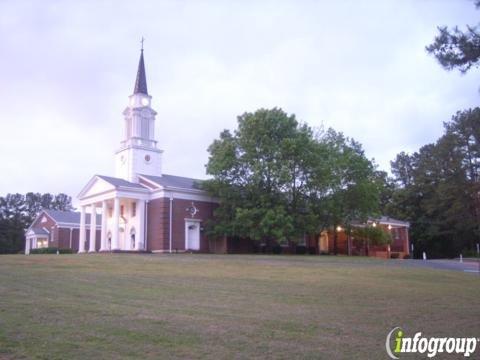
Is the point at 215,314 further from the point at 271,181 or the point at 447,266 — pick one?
the point at 271,181

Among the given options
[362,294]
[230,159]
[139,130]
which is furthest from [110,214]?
[362,294]

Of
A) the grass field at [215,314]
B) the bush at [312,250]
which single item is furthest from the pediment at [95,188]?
the grass field at [215,314]

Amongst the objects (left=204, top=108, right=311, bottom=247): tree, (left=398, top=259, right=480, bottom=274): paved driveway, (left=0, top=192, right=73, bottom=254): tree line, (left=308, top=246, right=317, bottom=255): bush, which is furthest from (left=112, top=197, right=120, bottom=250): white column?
(left=0, top=192, right=73, bottom=254): tree line

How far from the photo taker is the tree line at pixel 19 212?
81.4m

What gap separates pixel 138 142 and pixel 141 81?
19.9 feet

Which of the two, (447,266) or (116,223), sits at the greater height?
(116,223)

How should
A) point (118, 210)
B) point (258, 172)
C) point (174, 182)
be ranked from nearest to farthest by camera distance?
point (258, 172) → point (118, 210) → point (174, 182)

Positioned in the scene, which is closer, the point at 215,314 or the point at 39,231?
the point at 215,314

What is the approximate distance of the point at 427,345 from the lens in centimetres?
971

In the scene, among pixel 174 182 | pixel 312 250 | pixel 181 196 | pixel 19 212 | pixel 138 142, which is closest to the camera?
pixel 181 196

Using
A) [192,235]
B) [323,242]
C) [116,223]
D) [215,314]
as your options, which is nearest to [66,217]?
[116,223]

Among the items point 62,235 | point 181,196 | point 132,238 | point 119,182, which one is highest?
point 119,182

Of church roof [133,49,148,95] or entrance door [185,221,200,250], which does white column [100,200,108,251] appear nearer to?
entrance door [185,221,200,250]

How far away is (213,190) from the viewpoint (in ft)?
144
